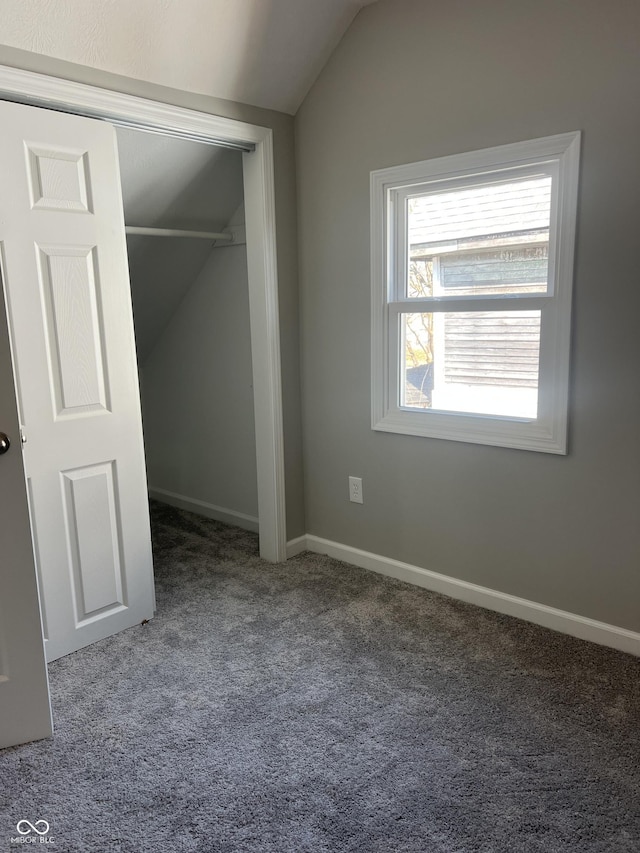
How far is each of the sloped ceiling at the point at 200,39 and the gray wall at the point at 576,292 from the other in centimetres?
16

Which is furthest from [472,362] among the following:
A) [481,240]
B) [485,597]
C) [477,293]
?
[485,597]

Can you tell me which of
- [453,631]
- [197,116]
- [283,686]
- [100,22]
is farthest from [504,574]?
[100,22]

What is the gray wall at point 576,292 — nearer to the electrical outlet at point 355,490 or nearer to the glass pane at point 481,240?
the electrical outlet at point 355,490

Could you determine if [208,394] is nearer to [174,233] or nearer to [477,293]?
[174,233]

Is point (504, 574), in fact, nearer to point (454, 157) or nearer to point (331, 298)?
point (331, 298)

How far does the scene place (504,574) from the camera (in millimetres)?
2711

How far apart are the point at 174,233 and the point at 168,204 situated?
200mm

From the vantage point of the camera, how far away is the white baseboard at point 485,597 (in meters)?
2.43

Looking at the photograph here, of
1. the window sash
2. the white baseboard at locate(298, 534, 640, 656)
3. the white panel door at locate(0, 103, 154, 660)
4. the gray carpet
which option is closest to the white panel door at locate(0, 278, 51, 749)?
the gray carpet

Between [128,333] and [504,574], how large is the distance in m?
1.85

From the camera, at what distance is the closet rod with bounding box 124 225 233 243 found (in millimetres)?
2945

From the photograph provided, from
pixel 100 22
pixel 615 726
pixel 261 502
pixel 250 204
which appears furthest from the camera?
pixel 261 502

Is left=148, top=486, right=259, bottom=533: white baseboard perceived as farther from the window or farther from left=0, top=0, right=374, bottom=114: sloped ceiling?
left=0, top=0, right=374, bottom=114: sloped ceiling


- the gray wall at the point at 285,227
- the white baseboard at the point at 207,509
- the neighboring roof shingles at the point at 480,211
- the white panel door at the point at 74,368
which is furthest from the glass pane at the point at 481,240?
the white baseboard at the point at 207,509
